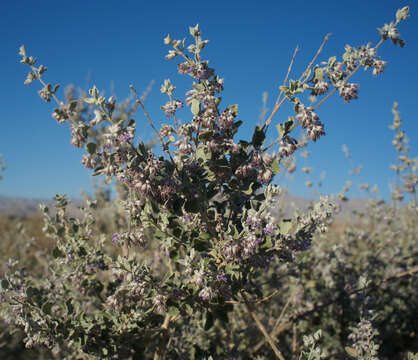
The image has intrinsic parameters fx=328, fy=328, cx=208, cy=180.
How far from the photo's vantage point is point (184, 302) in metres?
2.08

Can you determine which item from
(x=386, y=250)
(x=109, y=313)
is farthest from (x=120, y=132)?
(x=386, y=250)

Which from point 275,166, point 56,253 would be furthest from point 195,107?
point 56,253

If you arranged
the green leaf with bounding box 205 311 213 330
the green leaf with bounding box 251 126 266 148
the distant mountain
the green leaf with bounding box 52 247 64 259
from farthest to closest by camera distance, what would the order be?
the distant mountain, the green leaf with bounding box 52 247 64 259, the green leaf with bounding box 205 311 213 330, the green leaf with bounding box 251 126 266 148

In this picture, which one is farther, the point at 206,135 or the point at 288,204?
the point at 288,204

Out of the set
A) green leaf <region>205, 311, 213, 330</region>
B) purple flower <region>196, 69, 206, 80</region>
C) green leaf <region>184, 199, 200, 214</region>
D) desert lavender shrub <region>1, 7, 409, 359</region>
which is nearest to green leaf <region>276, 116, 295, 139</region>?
desert lavender shrub <region>1, 7, 409, 359</region>

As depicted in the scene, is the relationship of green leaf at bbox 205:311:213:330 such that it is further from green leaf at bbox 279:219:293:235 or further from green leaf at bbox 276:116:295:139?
green leaf at bbox 276:116:295:139

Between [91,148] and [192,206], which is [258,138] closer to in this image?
[192,206]

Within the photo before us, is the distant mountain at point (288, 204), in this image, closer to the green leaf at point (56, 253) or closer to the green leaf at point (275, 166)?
the green leaf at point (275, 166)

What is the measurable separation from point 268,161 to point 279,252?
61cm

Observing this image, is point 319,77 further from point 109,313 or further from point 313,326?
point 313,326

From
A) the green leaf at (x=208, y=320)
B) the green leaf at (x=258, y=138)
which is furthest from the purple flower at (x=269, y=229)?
the green leaf at (x=208, y=320)

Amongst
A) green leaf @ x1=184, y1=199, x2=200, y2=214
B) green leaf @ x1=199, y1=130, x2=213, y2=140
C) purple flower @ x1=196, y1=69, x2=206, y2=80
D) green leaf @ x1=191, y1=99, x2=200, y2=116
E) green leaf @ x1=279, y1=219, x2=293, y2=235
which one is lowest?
green leaf @ x1=279, y1=219, x2=293, y2=235

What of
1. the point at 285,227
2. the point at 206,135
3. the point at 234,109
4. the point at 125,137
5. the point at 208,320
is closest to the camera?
the point at 125,137

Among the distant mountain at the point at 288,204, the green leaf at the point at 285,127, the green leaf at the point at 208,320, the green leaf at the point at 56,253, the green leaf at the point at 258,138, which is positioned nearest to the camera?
the green leaf at the point at 285,127
